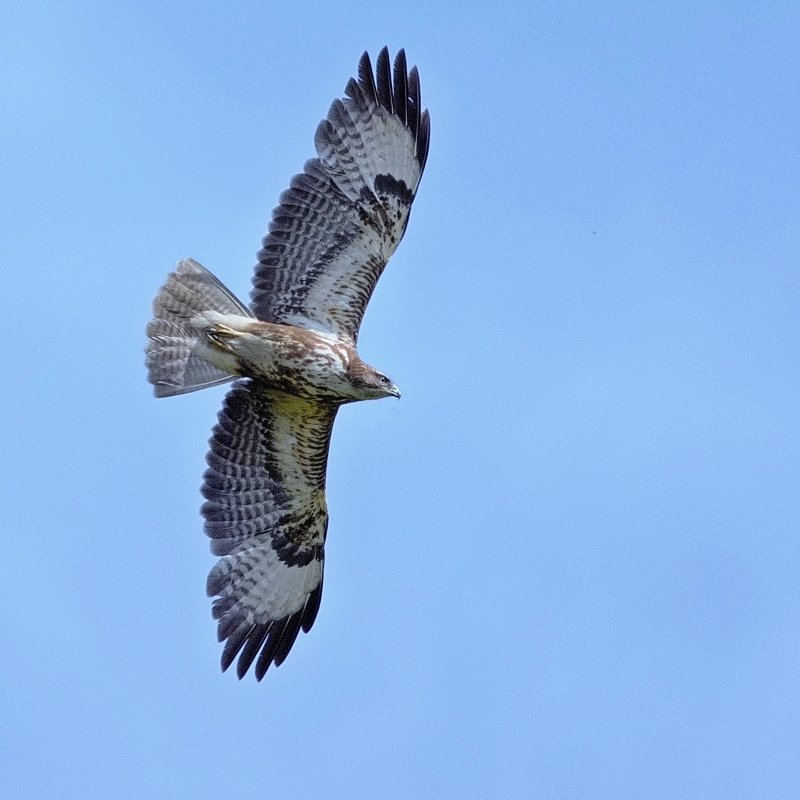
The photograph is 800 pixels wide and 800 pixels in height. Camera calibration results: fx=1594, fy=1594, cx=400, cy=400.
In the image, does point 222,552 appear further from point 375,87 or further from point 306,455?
point 375,87

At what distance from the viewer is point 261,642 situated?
1173 centimetres

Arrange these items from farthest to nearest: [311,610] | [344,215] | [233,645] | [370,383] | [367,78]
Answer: [311,610]
[233,645]
[367,78]
[344,215]
[370,383]

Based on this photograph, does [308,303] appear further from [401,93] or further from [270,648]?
[270,648]

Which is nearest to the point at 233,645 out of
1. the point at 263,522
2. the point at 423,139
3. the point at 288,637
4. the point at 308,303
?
the point at 288,637

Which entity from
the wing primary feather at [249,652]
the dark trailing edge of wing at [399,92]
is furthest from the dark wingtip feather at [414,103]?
the wing primary feather at [249,652]

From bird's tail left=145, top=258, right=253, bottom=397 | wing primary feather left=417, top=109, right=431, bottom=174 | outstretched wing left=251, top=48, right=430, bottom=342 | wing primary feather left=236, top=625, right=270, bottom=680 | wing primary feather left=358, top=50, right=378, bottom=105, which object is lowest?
wing primary feather left=236, top=625, right=270, bottom=680

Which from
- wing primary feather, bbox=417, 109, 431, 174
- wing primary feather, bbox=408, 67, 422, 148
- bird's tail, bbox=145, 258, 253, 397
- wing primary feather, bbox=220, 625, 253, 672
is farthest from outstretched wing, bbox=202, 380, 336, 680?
wing primary feather, bbox=408, 67, 422, 148

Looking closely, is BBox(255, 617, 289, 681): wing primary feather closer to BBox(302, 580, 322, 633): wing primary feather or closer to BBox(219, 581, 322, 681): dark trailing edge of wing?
BBox(219, 581, 322, 681): dark trailing edge of wing

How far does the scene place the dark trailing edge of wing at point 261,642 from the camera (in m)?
11.6

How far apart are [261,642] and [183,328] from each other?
95.4 inches

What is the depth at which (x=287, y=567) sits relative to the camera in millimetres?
11859

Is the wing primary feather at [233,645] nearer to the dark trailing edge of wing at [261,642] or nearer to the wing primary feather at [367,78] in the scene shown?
the dark trailing edge of wing at [261,642]

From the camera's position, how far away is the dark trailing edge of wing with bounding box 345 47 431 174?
1112 centimetres

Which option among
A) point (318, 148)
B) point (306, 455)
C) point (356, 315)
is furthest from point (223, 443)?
point (318, 148)
